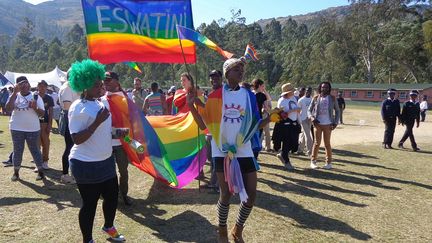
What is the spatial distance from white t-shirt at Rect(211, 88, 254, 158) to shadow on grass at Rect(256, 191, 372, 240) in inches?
63.4

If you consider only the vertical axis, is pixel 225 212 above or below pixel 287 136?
below

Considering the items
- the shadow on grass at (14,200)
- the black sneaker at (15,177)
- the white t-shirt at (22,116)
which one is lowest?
the shadow on grass at (14,200)

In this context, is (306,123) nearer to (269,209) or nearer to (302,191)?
(302,191)

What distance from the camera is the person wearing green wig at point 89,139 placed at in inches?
154

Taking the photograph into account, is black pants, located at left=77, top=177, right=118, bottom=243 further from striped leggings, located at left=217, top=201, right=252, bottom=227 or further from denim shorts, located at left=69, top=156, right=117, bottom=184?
striped leggings, located at left=217, top=201, right=252, bottom=227

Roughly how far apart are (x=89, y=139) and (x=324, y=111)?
237 inches

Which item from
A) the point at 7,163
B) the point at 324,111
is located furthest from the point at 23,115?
the point at 324,111

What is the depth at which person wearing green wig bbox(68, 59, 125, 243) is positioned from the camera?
392 cm

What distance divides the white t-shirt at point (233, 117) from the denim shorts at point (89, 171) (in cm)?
123

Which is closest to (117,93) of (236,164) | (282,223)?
(236,164)

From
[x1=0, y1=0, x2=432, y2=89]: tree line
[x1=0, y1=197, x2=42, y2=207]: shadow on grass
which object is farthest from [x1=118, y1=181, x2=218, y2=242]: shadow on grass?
[x1=0, y1=0, x2=432, y2=89]: tree line

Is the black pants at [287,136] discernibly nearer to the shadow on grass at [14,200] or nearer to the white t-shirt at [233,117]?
the white t-shirt at [233,117]

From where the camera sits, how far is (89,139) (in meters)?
4.00

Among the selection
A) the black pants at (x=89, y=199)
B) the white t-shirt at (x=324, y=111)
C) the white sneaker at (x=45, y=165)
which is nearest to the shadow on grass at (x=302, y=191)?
the white t-shirt at (x=324, y=111)
